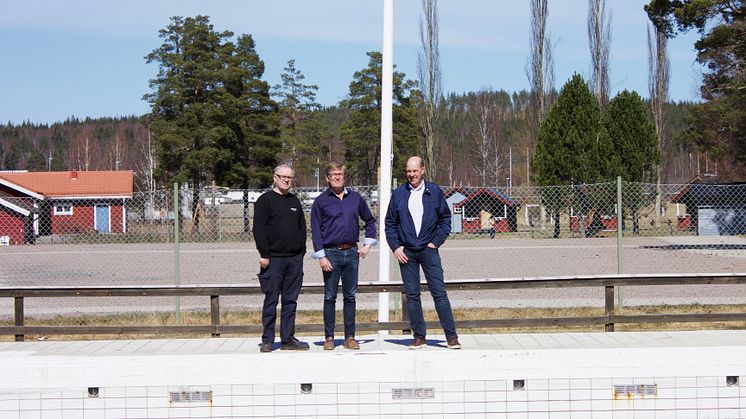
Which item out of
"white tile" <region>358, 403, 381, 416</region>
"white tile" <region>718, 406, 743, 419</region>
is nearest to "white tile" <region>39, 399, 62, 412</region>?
"white tile" <region>358, 403, 381, 416</region>

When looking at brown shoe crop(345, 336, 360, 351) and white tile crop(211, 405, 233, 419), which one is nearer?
white tile crop(211, 405, 233, 419)

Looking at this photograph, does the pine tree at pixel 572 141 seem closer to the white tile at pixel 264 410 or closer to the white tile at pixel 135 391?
the white tile at pixel 264 410

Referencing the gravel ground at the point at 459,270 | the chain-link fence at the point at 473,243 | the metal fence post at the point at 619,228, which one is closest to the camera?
the metal fence post at the point at 619,228

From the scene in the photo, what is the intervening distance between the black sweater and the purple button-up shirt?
0.25 m

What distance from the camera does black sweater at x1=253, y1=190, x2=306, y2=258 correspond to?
813 cm

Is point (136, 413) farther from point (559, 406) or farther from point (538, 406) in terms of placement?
point (559, 406)

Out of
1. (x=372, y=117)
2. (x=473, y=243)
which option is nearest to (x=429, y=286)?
(x=473, y=243)

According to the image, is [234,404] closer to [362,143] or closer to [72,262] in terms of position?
[72,262]

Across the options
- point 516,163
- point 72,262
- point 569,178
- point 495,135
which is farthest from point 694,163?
point 72,262

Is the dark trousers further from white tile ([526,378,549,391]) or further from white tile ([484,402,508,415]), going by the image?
white tile ([526,378,549,391])

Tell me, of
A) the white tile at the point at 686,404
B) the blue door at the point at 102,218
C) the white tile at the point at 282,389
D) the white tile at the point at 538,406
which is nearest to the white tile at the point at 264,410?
the white tile at the point at 282,389

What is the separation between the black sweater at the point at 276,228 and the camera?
8.13m

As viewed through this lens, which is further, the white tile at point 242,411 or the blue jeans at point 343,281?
the blue jeans at point 343,281

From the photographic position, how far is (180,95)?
161 ft
